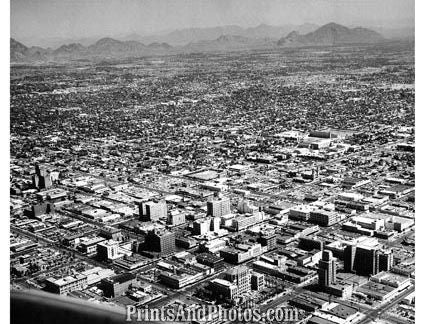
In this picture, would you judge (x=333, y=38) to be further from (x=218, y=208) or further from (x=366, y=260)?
(x=366, y=260)

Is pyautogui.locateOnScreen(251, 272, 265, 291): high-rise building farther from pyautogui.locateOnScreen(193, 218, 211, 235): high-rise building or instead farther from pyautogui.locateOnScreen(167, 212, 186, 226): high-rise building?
pyautogui.locateOnScreen(167, 212, 186, 226): high-rise building

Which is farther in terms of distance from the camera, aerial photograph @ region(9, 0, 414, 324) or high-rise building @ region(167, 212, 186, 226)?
high-rise building @ region(167, 212, 186, 226)

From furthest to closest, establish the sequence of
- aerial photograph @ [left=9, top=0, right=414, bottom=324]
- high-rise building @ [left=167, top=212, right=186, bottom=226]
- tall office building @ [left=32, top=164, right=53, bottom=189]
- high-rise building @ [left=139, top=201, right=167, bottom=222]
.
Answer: tall office building @ [left=32, top=164, right=53, bottom=189]
high-rise building @ [left=139, top=201, right=167, bottom=222]
high-rise building @ [left=167, top=212, right=186, bottom=226]
aerial photograph @ [left=9, top=0, right=414, bottom=324]

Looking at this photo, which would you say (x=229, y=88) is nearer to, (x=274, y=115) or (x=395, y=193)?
(x=274, y=115)

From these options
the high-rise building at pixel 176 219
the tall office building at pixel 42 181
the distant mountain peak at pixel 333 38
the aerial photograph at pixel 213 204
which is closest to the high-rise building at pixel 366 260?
the aerial photograph at pixel 213 204

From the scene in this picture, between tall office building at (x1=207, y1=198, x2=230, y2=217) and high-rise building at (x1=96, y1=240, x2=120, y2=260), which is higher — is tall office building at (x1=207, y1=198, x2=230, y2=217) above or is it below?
above

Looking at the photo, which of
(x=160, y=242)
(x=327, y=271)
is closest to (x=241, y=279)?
(x=327, y=271)

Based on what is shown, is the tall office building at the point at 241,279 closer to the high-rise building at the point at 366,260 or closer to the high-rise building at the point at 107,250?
the high-rise building at the point at 366,260

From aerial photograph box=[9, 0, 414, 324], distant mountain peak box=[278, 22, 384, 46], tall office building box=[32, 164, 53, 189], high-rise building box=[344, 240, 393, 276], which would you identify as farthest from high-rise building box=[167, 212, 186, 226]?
distant mountain peak box=[278, 22, 384, 46]
